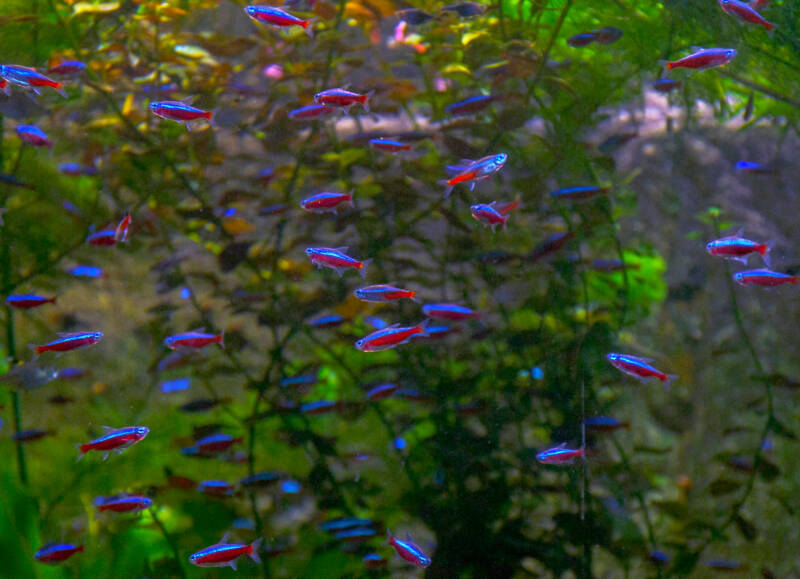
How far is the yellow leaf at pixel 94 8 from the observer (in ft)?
12.7

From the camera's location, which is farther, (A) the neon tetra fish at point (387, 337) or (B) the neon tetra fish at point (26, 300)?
(B) the neon tetra fish at point (26, 300)

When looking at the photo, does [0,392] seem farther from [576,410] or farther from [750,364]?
[750,364]

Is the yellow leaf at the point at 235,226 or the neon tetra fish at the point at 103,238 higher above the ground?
the neon tetra fish at the point at 103,238

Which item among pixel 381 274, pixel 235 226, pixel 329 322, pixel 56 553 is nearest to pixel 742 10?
pixel 381 274

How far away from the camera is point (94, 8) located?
3859 millimetres

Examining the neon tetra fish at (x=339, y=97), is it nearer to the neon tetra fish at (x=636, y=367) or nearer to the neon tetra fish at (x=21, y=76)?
the neon tetra fish at (x=21, y=76)

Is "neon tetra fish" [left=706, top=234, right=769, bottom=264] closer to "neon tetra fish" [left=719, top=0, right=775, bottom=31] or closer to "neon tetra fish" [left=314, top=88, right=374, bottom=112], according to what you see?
"neon tetra fish" [left=719, top=0, right=775, bottom=31]

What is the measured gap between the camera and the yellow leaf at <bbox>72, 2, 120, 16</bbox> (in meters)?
3.86

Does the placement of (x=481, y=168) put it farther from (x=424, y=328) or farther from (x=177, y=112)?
(x=177, y=112)

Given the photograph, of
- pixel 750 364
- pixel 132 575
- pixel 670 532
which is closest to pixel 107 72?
pixel 132 575

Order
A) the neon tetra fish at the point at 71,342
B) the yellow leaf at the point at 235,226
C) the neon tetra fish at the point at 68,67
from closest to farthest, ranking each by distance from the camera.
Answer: the neon tetra fish at the point at 71,342
the neon tetra fish at the point at 68,67
the yellow leaf at the point at 235,226

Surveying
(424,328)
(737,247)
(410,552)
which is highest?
(737,247)

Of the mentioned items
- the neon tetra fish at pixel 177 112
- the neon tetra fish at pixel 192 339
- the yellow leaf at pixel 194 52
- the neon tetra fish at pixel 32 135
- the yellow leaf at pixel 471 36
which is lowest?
the neon tetra fish at pixel 192 339

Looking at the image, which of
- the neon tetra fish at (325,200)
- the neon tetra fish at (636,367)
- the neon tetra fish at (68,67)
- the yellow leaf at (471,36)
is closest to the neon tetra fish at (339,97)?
the neon tetra fish at (325,200)
